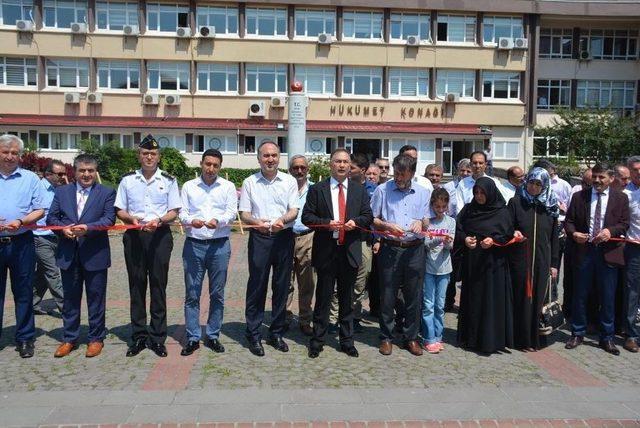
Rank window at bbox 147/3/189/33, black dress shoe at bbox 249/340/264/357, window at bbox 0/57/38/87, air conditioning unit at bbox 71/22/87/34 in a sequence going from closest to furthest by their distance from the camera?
Answer: black dress shoe at bbox 249/340/264/357, air conditioning unit at bbox 71/22/87/34, window at bbox 0/57/38/87, window at bbox 147/3/189/33

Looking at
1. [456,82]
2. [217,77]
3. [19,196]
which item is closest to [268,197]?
[19,196]

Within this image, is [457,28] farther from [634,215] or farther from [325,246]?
[325,246]

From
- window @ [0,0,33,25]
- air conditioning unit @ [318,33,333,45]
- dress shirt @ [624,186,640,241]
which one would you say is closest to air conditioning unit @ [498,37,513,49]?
air conditioning unit @ [318,33,333,45]

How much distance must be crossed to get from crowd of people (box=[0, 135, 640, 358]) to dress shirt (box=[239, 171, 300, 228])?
0.01 metres

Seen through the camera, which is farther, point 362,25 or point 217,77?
point 362,25

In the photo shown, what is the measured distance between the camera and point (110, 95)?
37094 millimetres

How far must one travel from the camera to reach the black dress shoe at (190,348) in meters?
6.34

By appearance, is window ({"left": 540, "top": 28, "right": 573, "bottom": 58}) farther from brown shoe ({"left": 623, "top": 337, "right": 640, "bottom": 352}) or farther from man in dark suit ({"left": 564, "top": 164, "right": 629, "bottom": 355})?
brown shoe ({"left": 623, "top": 337, "right": 640, "bottom": 352})

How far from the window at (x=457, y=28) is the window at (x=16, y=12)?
25.5 m

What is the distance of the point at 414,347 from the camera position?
21.5 ft

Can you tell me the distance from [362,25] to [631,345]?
34090 millimetres

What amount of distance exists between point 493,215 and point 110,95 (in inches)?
1368

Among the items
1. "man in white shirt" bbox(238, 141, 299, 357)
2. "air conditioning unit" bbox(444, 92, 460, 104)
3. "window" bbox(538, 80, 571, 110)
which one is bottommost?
"man in white shirt" bbox(238, 141, 299, 357)

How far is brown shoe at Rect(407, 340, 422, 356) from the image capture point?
653 cm
